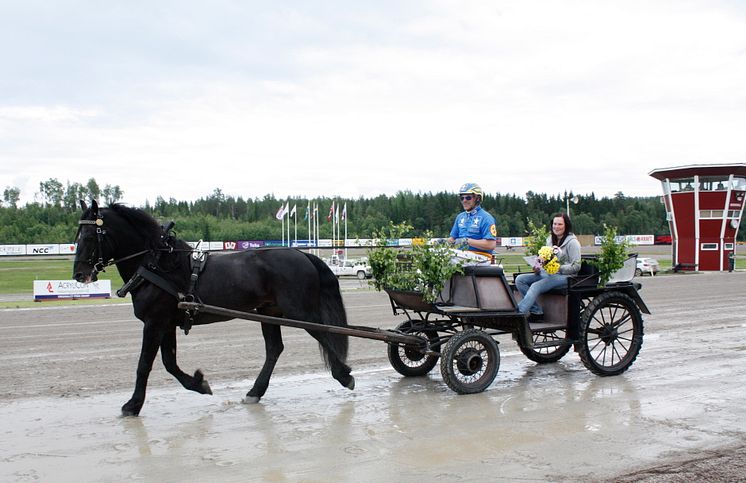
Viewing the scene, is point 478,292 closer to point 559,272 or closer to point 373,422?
point 559,272

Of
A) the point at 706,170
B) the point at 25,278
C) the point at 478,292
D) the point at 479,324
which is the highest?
the point at 706,170

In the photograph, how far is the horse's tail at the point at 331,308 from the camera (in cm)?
777

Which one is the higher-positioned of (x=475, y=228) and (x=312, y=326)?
(x=475, y=228)

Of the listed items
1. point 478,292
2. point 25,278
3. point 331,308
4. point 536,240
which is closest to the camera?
point 331,308

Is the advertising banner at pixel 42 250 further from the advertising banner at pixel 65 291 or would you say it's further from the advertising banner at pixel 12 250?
the advertising banner at pixel 65 291

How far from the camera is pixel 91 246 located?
698 centimetres

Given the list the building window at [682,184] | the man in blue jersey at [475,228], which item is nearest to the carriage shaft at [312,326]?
the man in blue jersey at [475,228]

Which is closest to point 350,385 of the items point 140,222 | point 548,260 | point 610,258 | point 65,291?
point 140,222

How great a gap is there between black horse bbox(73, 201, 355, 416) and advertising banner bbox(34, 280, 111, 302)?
19.7 meters

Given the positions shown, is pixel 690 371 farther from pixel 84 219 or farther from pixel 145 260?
pixel 84 219

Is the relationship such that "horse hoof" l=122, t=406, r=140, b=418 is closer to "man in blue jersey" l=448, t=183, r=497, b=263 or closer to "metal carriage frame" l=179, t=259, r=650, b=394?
"metal carriage frame" l=179, t=259, r=650, b=394

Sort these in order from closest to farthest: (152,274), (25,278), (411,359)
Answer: (152,274)
(411,359)
(25,278)

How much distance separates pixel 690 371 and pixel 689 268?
3743 centimetres

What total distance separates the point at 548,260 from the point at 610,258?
93 centimetres
